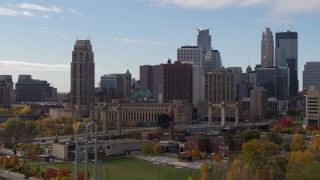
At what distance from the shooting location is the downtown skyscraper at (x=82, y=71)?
225 ft

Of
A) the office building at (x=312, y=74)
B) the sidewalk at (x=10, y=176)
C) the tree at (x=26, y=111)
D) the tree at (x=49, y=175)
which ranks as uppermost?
the office building at (x=312, y=74)

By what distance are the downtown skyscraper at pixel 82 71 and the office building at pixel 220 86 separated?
16.1 metres

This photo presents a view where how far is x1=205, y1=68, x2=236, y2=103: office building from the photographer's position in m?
75.5

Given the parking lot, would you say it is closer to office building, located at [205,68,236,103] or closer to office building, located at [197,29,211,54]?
office building, located at [205,68,236,103]

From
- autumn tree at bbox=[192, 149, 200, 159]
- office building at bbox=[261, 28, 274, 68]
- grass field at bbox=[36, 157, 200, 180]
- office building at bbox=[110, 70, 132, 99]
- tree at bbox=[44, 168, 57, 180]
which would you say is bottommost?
grass field at bbox=[36, 157, 200, 180]

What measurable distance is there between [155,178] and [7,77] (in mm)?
72680

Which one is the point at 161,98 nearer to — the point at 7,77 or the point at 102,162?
the point at 7,77

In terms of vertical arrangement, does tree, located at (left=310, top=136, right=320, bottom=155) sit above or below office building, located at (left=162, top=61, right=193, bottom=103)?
below

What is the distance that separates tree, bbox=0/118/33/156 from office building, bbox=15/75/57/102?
57079mm

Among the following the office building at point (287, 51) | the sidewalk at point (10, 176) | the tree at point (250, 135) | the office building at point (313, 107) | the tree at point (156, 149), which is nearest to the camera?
the sidewalk at point (10, 176)

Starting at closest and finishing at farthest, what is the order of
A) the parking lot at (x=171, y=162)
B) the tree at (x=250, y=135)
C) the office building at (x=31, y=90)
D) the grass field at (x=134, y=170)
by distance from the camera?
1. the grass field at (x=134, y=170)
2. the parking lot at (x=171, y=162)
3. the tree at (x=250, y=135)
4. the office building at (x=31, y=90)

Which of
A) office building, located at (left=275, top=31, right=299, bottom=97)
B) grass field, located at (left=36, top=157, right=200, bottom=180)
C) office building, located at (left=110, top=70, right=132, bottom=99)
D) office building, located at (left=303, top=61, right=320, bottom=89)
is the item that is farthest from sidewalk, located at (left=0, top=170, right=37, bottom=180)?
office building, located at (left=275, top=31, right=299, bottom=97)

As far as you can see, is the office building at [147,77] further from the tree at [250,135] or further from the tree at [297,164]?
the tree at [297,164]

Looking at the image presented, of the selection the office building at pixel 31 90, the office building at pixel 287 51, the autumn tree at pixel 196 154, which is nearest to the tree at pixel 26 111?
the office building at pixel 31 90
